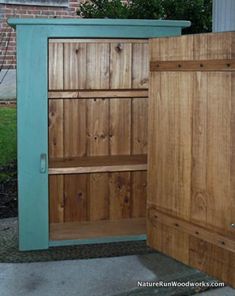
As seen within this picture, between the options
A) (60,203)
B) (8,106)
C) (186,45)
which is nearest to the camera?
(186,45)

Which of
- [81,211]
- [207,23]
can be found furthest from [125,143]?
[207,23]

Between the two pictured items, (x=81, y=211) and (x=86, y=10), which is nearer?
(x=81, y=211)

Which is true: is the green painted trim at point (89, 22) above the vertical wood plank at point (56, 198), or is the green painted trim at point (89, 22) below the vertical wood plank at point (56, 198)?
above

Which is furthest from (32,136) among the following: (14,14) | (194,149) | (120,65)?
(14,14)

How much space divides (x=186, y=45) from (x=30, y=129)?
1.26 m

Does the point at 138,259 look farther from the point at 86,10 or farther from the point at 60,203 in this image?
the point at 86,10

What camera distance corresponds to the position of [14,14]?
9523 millimetres

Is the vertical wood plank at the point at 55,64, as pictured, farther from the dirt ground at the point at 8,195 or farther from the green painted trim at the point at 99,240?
the dirt ground at the point at 8,195

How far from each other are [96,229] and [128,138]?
686mm

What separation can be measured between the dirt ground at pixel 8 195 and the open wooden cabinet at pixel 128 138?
0.84 metres

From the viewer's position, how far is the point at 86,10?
589cm

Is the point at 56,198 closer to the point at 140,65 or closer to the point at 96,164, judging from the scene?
the point at 96,164

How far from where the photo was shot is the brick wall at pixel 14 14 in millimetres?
9320

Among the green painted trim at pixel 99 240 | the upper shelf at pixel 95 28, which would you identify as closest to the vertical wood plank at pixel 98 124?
the green painted trim at pixel 99 240
